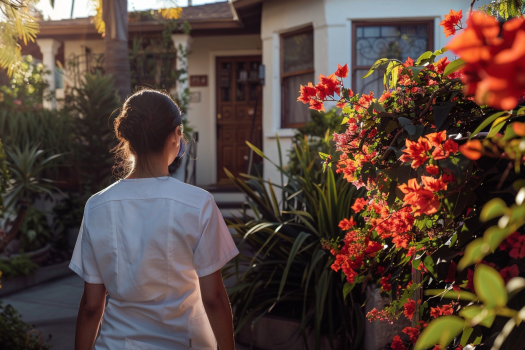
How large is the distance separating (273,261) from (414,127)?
2.14m

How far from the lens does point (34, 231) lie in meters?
6.96

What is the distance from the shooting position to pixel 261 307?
141 inches

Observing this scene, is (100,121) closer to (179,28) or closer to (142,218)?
(179,28)

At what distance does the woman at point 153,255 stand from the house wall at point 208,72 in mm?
9815

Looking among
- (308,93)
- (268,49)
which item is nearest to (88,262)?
(308,93)

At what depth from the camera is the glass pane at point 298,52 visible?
28.6ft

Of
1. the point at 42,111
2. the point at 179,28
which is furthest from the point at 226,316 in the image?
the point at 179,28

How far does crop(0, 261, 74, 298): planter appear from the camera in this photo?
592 cm

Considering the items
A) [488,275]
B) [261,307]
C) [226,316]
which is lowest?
[261,307]

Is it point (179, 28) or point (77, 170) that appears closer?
point (77, 170)

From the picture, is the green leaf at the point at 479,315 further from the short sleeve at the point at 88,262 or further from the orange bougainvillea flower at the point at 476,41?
the short sleeve at the point at 88,262

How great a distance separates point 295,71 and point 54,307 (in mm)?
5532

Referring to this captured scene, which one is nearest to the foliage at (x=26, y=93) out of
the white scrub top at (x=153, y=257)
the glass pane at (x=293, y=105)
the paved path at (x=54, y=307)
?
the paved path at (x=54, y=307)

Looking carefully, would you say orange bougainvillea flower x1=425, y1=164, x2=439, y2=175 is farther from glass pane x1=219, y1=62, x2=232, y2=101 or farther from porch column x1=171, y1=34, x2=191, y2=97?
glass pane x1=219, y1=62, x2=232, y2=101
